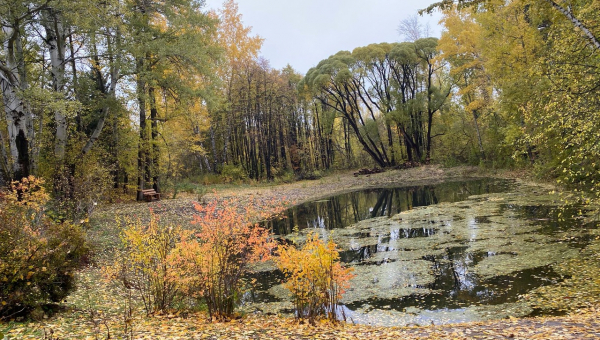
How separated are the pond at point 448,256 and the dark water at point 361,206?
17 centimetres

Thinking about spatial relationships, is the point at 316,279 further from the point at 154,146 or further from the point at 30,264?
the point at 154,146

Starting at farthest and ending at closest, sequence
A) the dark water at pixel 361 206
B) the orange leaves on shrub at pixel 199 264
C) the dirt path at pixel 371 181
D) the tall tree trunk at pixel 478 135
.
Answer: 1. the tall tree trunk at pixel 478 135
2. the dirt path at pixel 371 181
3. the dark water at pixel 361 206
4. the orange leaves on shrub at pixel 199 264

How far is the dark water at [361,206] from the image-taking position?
14.6 m

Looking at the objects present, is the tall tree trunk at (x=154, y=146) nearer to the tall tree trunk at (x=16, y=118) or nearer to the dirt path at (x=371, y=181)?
the dirt path at (x=371, y=181)

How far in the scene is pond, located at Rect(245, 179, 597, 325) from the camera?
5914 millimetres

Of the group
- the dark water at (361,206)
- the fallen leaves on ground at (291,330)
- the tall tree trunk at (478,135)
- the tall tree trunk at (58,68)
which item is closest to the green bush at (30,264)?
the fallen leaves on ground at (291,330)

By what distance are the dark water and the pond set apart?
0.17 m

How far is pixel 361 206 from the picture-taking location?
60.2 feet

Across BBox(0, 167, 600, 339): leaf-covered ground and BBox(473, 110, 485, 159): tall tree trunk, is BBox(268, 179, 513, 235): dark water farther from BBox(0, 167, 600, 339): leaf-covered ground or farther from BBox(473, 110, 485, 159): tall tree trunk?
BBox(0, 167, 600, 339): leaf-covered ground

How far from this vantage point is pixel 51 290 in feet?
16.6

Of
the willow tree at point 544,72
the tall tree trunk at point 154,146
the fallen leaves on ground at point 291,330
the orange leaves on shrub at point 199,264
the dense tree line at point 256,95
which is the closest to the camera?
the fallen leaves on ground at point 291,330

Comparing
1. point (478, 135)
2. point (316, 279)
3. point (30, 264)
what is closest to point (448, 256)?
point (316, 279)

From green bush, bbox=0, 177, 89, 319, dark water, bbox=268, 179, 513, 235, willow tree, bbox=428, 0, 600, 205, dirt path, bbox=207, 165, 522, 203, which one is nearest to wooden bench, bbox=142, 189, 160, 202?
dirt path, bbox=207, 165, 522, 203

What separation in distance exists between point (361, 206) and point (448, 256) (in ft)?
32.7
